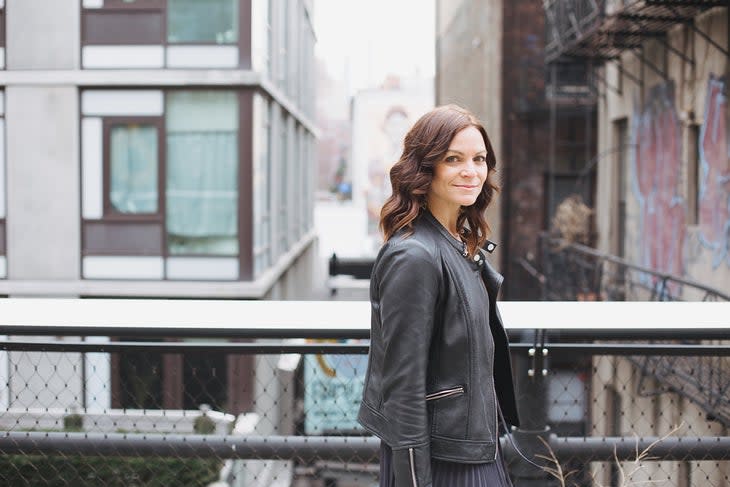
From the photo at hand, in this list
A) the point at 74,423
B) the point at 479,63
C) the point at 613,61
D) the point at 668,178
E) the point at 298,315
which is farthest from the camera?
the point at 479,63

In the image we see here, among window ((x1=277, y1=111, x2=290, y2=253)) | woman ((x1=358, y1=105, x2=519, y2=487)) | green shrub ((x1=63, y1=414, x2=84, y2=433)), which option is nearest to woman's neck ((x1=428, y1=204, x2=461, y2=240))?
woman ((x1=358, y1=105, x2=519, y2=487))

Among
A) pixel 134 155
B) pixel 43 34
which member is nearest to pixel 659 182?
pixel 134 155

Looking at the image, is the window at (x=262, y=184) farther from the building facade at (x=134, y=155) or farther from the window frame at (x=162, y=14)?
the window frame at (x=162, y=14)

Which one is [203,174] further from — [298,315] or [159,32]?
[298,315]

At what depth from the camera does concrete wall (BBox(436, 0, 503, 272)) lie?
20.6m

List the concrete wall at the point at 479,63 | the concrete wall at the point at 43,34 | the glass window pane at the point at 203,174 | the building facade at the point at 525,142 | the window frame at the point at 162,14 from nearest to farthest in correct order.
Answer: the concrete wall at the point at 43,34
the window frame at the point at 162,14
the glass window pane at the point at 203,174
the building facade at the point at 525,142
the concrete wall at the point at 479,63

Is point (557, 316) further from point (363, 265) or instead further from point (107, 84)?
point (363, 265)

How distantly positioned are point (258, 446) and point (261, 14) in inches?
479

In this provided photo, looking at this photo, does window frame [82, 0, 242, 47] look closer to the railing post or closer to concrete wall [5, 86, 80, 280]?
concrete wall [5, 86, 80, 280]

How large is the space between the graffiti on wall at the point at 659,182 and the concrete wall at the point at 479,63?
232 centimetres

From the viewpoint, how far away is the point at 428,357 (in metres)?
2.42

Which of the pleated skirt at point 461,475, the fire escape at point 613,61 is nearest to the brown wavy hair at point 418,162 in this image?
the pleated skirt at point 461,475

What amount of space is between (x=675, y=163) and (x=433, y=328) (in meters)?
10.2

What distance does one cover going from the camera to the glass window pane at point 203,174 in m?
13.5
